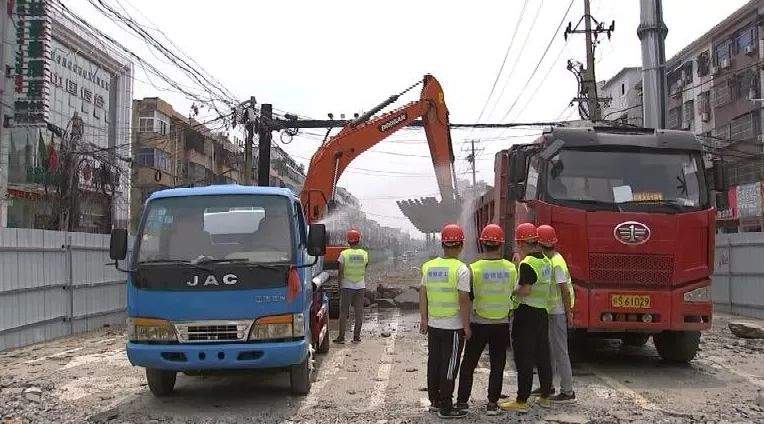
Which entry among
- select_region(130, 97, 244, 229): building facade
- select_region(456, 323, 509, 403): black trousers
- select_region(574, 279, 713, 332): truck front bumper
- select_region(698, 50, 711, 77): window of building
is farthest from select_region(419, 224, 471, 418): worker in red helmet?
select_region(698, 50, 711, 77): window of building

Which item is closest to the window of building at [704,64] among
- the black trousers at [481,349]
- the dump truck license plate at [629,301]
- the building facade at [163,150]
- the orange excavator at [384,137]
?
the building facade at [163,150]

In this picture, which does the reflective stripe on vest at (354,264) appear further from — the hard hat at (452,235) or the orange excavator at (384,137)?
the hard hat at (452,235)

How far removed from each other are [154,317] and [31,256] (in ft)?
19.3

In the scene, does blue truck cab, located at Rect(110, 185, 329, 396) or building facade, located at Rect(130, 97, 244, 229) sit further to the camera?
building facade, located at Rect(130, 97, 244, 229)

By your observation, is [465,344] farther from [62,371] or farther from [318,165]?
[318,165]

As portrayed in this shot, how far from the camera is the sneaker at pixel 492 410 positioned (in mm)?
6291

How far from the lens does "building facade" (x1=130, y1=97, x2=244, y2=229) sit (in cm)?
3488

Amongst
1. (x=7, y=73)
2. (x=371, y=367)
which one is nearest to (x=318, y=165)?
(x=371, y=367)

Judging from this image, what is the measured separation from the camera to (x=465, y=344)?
630cm

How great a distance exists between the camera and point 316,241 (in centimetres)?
721

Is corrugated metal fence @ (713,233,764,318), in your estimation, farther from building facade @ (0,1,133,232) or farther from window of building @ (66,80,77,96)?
window of building @ (66,80,77,96)

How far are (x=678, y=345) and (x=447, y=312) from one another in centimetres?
454

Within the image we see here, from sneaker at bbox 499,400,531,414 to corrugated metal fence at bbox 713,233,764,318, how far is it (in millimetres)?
10474

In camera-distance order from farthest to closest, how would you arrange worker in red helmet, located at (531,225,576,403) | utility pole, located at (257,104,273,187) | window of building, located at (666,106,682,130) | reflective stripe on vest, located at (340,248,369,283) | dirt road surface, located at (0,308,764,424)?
window of building, located at (666,106,682,130), utility pole, located at (257,104,273,187), reflective stripe on vest, located at (340,248,369,283), worker in red helmet, located at (531,225,576,403), dirt road surface, located at (0,308,764,424)
